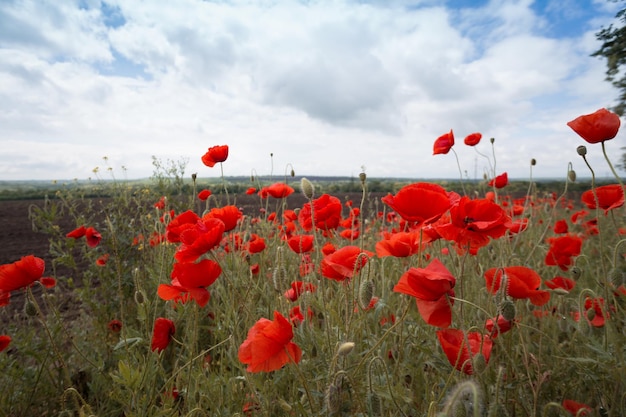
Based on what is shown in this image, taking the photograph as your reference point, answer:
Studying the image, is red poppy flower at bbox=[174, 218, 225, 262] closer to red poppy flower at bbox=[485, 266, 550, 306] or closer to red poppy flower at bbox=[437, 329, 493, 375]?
red poppy flower at bbox=[437, 329, 493, 375]

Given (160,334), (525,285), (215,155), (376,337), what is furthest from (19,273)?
(525,285)

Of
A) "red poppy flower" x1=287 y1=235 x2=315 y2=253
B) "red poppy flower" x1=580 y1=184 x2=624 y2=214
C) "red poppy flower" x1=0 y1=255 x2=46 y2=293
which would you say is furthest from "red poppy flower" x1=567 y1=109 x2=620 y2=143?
"red poppy flower" x1=0 y1=255 x2=46 y2=293

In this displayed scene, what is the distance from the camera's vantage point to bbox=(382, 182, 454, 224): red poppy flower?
110 centimetres

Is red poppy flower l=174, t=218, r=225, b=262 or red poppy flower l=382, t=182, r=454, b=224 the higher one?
red poppy flower l=382, t=182, r=454, b=224

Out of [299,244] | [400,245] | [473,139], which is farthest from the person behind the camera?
[473,139]

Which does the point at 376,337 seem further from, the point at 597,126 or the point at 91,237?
the point at 91,237

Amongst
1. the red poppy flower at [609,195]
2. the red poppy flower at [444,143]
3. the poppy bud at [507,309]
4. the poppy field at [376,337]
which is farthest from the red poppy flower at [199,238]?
the red poppy flower at [609,195]

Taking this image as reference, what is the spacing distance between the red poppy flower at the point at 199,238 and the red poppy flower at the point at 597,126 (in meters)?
1.31

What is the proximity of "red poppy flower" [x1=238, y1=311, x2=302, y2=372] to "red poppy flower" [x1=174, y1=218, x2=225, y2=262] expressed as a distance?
14.0 inches

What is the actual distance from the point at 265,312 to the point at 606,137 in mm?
1632

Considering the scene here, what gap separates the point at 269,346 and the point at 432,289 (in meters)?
0.45

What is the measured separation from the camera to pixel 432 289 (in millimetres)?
917

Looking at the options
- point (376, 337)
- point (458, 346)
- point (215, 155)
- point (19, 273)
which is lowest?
point (376, 337)

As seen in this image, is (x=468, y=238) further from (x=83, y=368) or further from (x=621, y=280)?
(x=83, y=368)
